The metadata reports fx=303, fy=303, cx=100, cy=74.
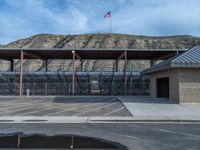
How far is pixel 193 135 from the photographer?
9.62 meters

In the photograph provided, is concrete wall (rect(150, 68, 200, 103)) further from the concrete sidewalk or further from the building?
the concrete sidewalk

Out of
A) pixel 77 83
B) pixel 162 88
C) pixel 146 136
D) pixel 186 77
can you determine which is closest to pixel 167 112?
pixel 186 77

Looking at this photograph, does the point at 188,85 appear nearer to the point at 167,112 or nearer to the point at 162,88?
the point at 167,112

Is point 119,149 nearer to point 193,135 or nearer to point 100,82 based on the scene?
point 193,135

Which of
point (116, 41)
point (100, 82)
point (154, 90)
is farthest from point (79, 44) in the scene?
point (154, 90)

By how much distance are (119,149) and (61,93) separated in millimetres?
32337

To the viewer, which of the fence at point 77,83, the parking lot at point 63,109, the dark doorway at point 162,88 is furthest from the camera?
the fence at point 77,83

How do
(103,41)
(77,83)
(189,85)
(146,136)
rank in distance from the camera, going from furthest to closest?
(103,41) → (77,83) → (189,85) → (146,136)

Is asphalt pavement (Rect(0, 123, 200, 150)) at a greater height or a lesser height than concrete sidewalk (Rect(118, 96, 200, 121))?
lesser

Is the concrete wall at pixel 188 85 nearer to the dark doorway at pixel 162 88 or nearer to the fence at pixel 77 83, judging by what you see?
the dark doorway at pixel 162 88

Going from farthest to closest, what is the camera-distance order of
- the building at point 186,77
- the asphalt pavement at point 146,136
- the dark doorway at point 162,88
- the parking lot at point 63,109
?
the dark doorway at point 162,88 → the building at point 186,77 → the parking lot at point 63,109 → the asphalt pavement at point 146,136

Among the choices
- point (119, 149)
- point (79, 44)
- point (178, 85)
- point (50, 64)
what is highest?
point (79, 44)

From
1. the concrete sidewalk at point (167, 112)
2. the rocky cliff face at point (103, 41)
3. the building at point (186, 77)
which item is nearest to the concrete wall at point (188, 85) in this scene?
the building at point (186, 77)

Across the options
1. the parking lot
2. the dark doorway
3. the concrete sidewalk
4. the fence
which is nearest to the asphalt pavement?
the concrete sidewalk
